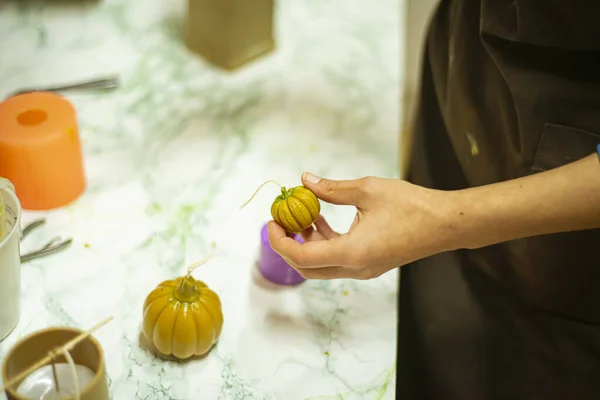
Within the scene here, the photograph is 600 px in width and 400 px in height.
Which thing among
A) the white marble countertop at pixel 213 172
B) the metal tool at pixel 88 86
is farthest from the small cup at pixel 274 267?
the metal tool at pixel 88 86

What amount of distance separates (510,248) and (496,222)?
191mm

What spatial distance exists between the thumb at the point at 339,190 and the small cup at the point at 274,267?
0.08 metres

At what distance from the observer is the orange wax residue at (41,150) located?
839 millimetres

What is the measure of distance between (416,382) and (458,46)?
451 millimetres

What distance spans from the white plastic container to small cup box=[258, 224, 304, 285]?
0.27m

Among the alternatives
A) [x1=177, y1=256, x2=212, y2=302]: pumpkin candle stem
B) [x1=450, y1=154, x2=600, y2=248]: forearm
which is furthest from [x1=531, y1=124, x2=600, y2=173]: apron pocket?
[x1=177, y1=256, x2=212, y2=302]: pumpkin candle stem

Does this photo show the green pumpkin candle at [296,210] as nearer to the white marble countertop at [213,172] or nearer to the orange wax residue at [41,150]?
the white marble countertop at [213,172]

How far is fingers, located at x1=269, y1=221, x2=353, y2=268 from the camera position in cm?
69

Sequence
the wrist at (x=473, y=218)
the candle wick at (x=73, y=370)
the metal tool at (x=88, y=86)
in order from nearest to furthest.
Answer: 1. the candle wick at (x=73, y=370)
2. the wrist at (x=473, y=218)
3. the metal tool at (x=88, y=86)

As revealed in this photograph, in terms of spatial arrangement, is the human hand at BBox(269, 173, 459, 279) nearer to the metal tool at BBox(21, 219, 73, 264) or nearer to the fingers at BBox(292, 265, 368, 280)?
the fingers at BBox(292, 265, 368, 280)

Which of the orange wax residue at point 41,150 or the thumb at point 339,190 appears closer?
the thumb at point 339,190

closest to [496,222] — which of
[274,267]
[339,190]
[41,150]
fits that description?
[339,190]

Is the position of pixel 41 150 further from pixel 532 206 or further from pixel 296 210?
pixel 532 206

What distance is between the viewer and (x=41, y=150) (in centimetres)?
84
